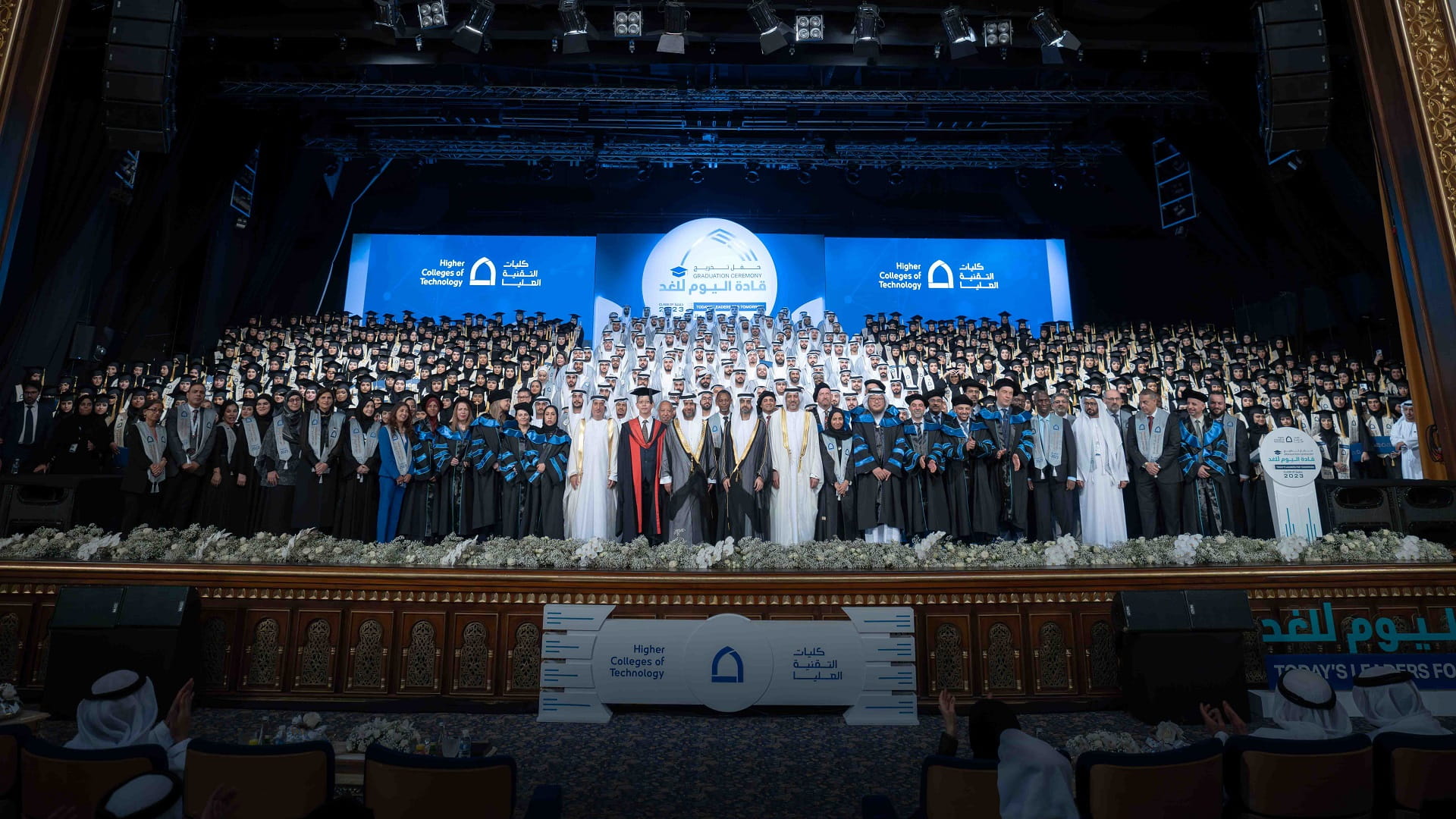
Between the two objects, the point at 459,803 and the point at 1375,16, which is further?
the point at 1375,16

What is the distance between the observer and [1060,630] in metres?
4.17

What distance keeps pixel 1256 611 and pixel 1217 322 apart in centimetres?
1023

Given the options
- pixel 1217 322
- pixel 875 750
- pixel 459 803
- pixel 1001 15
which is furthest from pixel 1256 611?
pixel 1217 322

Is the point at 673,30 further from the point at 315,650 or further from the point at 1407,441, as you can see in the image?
the point at 1407,441

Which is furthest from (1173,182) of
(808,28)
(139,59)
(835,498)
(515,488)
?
(139,59)

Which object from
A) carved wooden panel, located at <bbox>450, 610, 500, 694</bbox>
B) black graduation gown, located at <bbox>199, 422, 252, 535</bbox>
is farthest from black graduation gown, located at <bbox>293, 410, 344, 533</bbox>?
carved wooden panel, located at <bbox>450, 610, 500, 694</bbox>

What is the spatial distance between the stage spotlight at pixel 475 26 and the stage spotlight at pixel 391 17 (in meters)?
0.57

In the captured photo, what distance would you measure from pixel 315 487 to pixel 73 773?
5.61m

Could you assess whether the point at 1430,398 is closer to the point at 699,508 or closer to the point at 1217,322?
the point at 699,508

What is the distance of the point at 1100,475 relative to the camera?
7309 millimetres

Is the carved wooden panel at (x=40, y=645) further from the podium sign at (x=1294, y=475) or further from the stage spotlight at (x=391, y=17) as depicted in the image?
the podium sign at (x=1294, y=475)

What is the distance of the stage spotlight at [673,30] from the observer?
23.0 feet

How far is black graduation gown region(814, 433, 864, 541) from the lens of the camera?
283 inches

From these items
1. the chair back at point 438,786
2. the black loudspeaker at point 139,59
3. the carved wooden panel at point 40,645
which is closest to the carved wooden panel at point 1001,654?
the chair back at point 438,786
